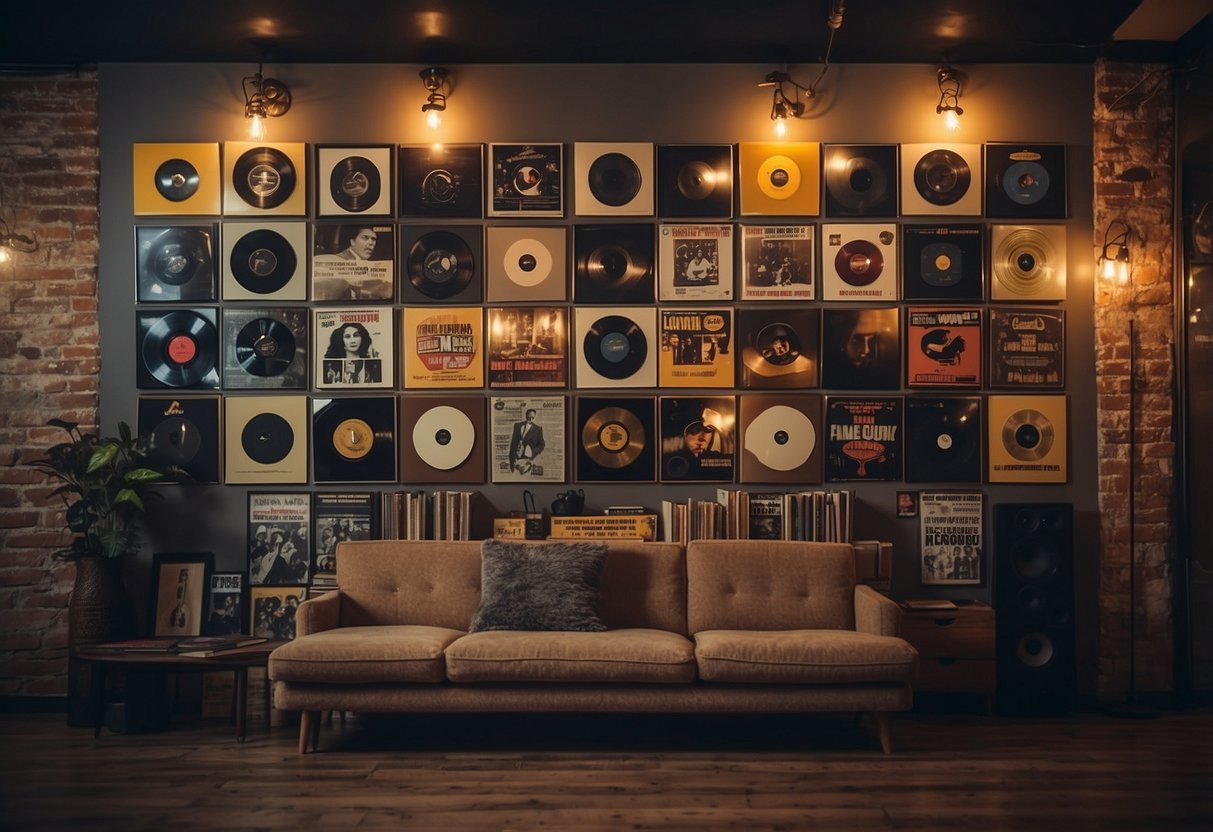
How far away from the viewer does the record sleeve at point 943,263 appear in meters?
5.27

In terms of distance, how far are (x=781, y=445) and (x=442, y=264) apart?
206 centimetres

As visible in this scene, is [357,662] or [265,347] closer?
[357,662]

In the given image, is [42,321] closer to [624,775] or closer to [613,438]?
[613,438]

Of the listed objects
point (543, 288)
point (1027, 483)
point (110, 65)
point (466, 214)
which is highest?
point (110, 65)

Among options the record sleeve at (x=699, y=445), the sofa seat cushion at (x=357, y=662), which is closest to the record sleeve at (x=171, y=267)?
the sofa seat cushion at (x=357, y=662)

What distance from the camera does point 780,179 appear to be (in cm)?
529

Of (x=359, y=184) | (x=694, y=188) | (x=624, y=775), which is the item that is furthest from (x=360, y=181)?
(x=624, y=775)

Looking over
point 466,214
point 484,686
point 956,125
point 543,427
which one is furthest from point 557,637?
point 956,125

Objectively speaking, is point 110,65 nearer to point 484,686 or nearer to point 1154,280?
point 484,686

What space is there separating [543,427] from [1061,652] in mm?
2834

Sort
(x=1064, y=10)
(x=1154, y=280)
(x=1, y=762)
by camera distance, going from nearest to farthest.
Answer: (x=1, y=762) < (x=1064, y=10) < (x=1154, y=280)

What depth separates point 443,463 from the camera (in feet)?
17.3

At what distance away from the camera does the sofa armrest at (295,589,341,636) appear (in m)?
4.42

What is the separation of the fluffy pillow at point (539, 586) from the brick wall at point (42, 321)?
2.36 m
